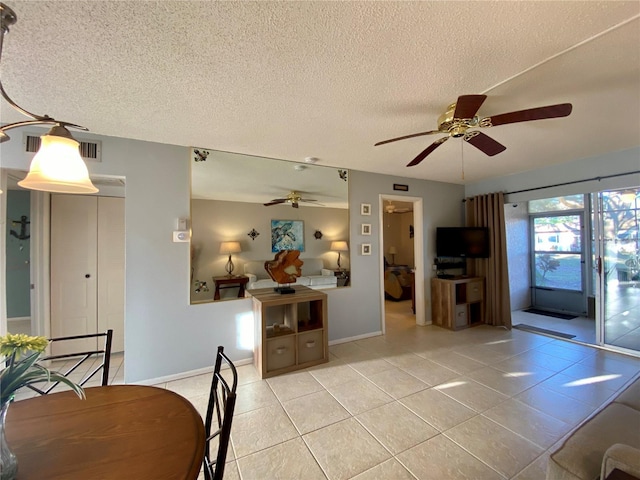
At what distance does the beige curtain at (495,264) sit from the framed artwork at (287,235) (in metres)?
3.06

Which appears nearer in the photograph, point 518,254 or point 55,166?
point 55,166

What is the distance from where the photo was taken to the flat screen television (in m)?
4.16

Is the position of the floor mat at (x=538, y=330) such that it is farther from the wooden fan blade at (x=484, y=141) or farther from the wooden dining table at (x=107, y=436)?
the wooden dining table at (x=107, y=436)

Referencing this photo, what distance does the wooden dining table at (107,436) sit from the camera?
0.79m

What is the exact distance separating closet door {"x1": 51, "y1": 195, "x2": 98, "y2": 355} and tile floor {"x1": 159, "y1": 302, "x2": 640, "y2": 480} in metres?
1.50

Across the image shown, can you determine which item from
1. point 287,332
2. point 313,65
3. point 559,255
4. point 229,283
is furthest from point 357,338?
point 559,255

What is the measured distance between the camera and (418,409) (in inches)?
81.7

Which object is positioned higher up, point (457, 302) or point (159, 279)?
point (159, 279)

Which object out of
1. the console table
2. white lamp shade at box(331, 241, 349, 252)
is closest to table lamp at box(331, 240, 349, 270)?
white lamp shade at box(331, 241, 349, 252)

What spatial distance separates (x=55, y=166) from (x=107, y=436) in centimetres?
104

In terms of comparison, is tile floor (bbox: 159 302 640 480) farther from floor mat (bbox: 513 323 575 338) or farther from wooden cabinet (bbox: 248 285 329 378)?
floor mat (bbox: 513 323 575 338)

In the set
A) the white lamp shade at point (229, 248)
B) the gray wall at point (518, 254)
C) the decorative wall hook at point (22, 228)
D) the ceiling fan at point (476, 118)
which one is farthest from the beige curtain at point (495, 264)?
the decorative wall hook at point (22, 228)

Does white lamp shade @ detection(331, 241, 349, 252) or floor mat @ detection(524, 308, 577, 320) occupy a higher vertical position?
white lamp shade @ detection(331, 241, 349, 252)

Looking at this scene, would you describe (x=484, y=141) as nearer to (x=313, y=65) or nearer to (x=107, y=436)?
(x=313, y=65)
